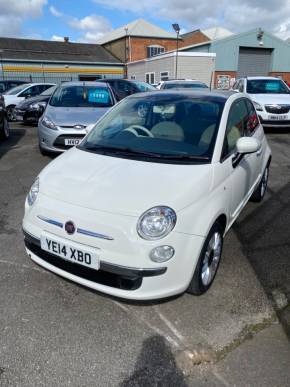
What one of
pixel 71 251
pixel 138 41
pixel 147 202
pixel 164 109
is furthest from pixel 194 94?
pixel 138 41

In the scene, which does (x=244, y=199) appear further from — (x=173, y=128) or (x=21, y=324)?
(x=21, y=324)

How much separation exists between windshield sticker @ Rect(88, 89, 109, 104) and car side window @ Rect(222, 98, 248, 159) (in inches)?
181

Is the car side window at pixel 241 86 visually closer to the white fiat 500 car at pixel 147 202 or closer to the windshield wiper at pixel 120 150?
the white fiat 500 car at pixel 147 202

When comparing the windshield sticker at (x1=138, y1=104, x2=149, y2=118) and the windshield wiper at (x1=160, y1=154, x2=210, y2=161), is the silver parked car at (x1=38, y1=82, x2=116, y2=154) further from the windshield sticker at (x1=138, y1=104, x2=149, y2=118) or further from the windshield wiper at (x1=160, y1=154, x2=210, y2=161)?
the windshield wiper at (x1=160, y1=154, x2=210, y2=161)

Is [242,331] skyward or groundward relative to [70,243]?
groundward

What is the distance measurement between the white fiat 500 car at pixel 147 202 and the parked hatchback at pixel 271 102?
7720mm

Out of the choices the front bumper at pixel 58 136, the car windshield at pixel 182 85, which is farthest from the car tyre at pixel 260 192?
the car windshield at pixel 182 85

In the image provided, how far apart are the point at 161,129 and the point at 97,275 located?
164cm

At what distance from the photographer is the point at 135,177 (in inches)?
111

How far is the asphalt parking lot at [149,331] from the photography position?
86.7 inches

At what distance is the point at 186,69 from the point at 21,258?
27.4m

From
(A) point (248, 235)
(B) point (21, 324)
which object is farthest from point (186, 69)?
(B) point (21, 324)

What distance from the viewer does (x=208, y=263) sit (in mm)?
2971

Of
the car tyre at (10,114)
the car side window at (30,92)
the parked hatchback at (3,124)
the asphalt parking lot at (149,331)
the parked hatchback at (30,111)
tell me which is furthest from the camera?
the car side window at (30,92)
